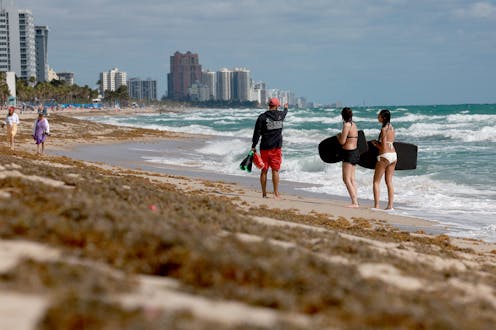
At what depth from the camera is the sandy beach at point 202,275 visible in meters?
3.25

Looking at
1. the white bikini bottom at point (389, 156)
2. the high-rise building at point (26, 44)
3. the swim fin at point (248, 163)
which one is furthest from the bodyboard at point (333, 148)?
the high-rise building at point (26, 44)

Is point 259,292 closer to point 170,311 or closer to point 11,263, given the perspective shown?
point 170,311

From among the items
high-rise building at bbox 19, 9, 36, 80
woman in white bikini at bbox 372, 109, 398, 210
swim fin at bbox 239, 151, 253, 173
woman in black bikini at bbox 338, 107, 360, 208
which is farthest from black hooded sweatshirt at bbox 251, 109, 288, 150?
high-rise building at bbox 19, 9, 36, 80

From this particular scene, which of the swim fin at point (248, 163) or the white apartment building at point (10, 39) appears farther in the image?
the white apartment building at point (10, 39)

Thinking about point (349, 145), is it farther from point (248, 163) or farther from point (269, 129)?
point (248, 163)

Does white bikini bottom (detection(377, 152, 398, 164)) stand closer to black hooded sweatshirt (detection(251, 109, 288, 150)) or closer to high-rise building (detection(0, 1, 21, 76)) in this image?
black hooded sweatshirt (detection(251, 109, 288, 150))

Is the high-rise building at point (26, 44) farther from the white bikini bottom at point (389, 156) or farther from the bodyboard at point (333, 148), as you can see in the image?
the white bikini bottom at point (389, 156)

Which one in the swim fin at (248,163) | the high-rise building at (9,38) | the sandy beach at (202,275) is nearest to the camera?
the sandy beach at (202,275)

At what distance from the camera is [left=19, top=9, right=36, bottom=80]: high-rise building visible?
626ft

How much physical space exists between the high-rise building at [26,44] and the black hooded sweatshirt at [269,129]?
625ft

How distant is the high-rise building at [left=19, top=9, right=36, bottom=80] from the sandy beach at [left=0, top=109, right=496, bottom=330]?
195243mm

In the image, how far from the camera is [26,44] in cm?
19088

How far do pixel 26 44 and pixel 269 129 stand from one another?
633 ft

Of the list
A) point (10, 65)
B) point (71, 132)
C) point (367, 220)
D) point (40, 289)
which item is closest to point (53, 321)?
point (40, 289)
